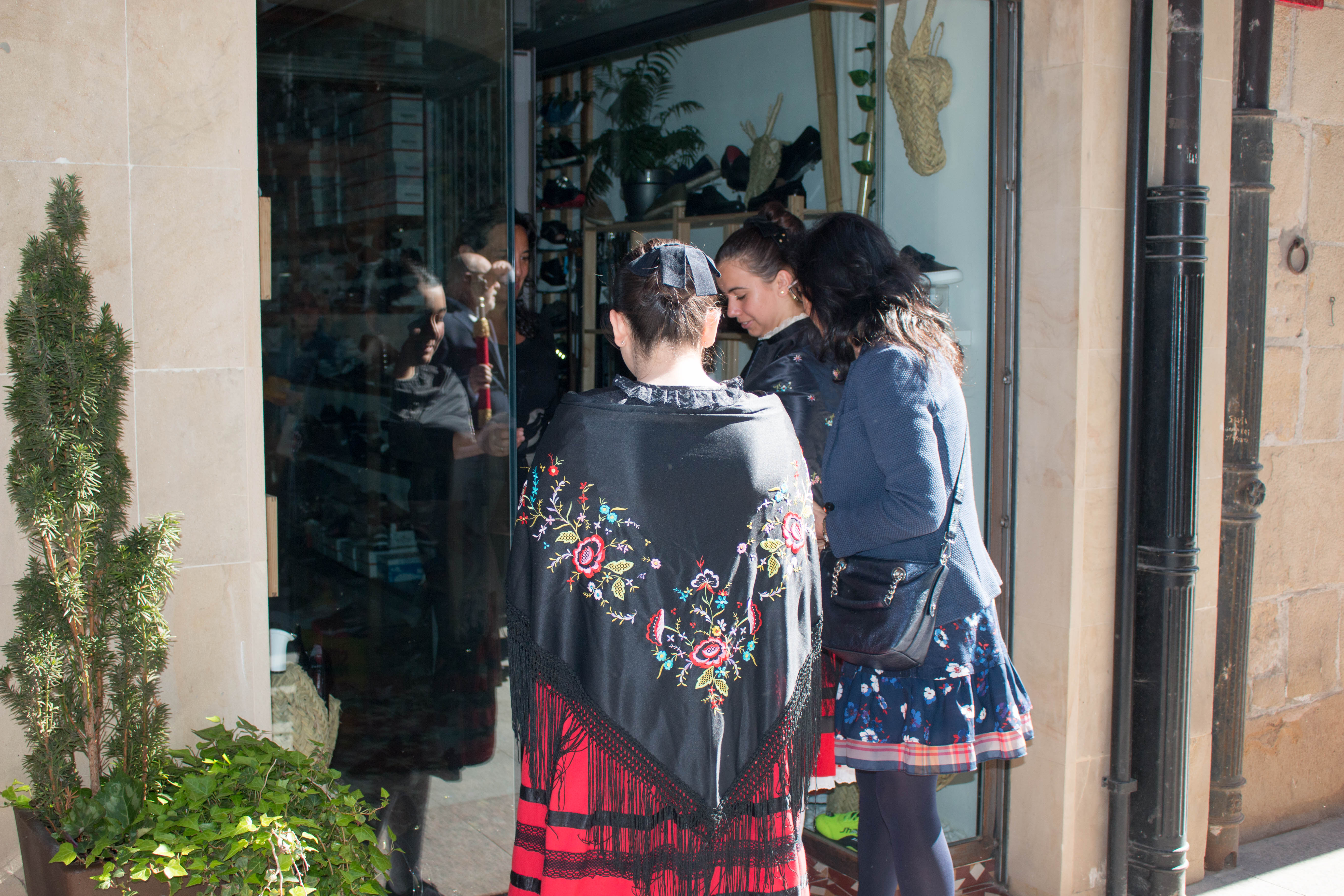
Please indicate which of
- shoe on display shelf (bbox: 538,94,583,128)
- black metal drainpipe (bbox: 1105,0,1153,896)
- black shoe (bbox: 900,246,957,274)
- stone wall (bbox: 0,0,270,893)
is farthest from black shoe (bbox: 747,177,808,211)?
stone wall (bbox: 0,0,270,893)

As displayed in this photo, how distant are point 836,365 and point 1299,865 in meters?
2.40

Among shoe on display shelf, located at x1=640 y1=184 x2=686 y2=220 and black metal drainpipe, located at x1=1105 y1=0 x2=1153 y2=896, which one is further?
shoe on display shelf, located at x1=640 y1=184 x2=686 y2=220

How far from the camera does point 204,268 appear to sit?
6.77 ft

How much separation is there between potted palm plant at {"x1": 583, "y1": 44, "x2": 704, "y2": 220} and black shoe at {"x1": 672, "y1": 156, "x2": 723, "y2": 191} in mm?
172

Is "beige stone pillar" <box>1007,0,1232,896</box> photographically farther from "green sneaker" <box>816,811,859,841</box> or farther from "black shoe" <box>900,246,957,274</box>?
"green sneaker" <box>816,811,859,841</box>

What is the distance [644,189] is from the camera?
5.84 m

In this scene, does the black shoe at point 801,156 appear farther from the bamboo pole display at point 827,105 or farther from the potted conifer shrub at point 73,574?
the potted conifer shrub at point 73,574

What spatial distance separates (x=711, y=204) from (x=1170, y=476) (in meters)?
2.97

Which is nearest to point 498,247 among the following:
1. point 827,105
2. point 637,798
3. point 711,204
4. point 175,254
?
point 175,254

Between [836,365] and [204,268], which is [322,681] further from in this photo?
[836,365]

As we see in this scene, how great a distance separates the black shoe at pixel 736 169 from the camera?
536 centimetres

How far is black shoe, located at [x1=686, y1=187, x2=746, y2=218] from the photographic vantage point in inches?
207

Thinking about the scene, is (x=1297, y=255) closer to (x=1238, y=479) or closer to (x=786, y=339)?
(x=1238, y=479)

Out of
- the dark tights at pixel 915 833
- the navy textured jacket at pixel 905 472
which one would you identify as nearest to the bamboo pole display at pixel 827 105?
the navy textured jacket at pixel 905 472
